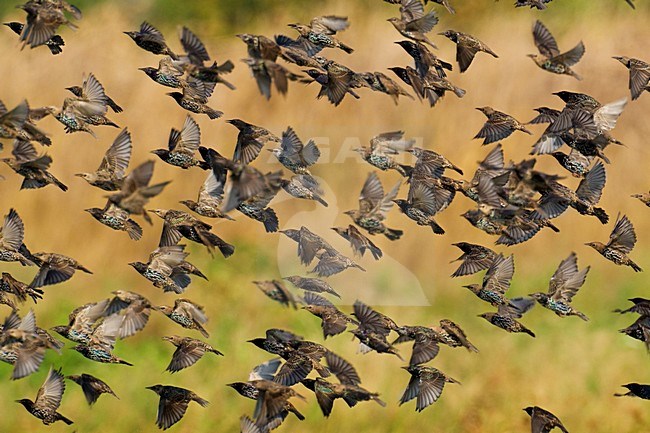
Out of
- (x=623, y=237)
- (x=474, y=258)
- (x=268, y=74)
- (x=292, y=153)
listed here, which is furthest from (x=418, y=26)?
(x=623, y=237)

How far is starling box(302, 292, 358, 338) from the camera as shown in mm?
12695

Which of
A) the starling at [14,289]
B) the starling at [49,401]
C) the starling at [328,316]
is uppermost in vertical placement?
the starling at [328,316]

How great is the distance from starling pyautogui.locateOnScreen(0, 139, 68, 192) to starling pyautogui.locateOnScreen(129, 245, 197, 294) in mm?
1266

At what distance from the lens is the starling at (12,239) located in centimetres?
1311

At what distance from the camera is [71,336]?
12828 mm

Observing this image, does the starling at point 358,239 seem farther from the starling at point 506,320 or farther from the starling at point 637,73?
the starling at point 637,73

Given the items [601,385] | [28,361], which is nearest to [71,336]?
[28,361]

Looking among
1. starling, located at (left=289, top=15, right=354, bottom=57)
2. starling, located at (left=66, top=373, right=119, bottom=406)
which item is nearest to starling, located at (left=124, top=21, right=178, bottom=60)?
starling, located at (left=289, top=15, right=354, bottom=57)

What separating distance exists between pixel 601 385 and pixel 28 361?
8.47m

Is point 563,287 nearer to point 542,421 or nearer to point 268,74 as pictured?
point 542,421

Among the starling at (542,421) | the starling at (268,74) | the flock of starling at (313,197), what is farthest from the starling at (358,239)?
the starling at (542,421)

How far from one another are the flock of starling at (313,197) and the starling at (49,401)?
16 mm

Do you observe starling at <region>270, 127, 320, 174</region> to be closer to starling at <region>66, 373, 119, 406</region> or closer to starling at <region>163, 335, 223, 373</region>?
starling at <region>163, 335, 223, 373</region>

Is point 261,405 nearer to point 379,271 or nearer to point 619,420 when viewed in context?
point 379,271
